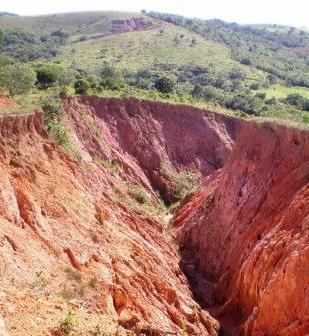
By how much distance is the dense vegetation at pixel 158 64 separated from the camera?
50.6 m

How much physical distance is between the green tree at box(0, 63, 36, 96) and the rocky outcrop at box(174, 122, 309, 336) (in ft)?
48.4

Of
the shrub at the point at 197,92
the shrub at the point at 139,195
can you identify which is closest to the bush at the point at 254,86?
the shrub at the point at 197,92

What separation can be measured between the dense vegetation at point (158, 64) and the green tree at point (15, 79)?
0.23ft

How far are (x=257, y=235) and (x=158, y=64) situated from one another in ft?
218

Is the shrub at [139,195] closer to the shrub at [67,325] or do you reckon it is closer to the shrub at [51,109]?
the shrub at [51,109]

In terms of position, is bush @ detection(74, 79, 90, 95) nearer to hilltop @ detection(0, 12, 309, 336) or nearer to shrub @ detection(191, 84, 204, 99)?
hilltop @ detection(0, 12, 309, 336)

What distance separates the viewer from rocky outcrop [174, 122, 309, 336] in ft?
70.3

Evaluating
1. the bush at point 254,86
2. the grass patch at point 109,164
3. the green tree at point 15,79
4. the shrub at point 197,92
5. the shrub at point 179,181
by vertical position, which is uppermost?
the green tree at point 15,79

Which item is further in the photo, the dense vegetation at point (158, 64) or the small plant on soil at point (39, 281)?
the dense vegetation at point (158, 64)

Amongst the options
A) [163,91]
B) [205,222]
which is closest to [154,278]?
[205,222]

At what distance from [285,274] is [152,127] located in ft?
89.4

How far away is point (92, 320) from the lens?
1577 cm

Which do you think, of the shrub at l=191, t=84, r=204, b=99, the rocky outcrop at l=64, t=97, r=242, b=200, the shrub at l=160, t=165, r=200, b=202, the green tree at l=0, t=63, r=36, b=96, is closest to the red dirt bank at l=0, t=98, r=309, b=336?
the rocky outcrop at l=64, t=97, r=242, b=200

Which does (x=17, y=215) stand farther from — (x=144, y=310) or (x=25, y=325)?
(x=25, y=325)
